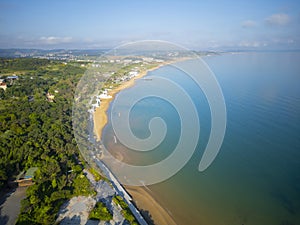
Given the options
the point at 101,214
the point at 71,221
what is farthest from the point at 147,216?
the point at 71,221

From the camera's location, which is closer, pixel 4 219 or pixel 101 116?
pixel 4 219

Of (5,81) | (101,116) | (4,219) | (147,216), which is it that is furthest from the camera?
(5,81)

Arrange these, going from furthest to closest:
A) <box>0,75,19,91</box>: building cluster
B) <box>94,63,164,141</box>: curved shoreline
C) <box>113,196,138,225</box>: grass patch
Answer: <box>0,75,19,91</box>: building cluster → <box>94,63,164,141</box>: curved shoreline → <box>113,196,138,225</box>: grass patch

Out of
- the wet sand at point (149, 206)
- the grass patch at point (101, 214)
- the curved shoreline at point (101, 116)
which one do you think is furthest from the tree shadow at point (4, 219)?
the curved shoreline at point (101, 116)

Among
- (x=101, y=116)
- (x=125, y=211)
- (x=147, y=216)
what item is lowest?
(x=147, y=216)

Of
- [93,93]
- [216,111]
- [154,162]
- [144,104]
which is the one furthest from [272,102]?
[93,93]

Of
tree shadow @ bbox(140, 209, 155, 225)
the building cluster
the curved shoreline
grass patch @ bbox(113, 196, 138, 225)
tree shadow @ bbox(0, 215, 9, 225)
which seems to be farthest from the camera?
the building cluster

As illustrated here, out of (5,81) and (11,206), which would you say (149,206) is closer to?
(11,206)

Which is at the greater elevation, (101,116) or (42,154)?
(42,154)

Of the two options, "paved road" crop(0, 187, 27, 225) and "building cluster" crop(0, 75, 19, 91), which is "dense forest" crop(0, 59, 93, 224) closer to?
"paved road" crop(0, 187, 27, 225)

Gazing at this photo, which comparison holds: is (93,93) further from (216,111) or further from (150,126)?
(216,111)

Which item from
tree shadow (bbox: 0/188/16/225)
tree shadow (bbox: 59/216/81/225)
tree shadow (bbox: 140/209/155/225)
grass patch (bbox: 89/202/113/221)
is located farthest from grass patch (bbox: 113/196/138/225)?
tree shadow (bbox: 0/188/16/225)

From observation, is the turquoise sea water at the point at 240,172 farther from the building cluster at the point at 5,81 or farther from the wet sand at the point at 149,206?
the building cluster at the point at 5,81
